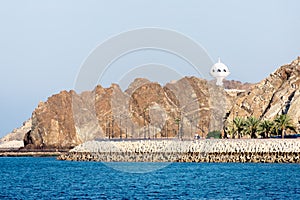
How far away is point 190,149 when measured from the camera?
10862 cm

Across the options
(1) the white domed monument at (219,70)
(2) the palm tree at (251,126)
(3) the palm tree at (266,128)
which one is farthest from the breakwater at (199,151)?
(1) the white domed monument at (219,70)

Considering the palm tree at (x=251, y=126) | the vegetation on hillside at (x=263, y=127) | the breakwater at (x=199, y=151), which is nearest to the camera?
the breakwater at (x=199, y=151)

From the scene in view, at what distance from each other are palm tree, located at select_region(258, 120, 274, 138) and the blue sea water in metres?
31.1

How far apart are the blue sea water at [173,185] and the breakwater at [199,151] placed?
29.6 ft

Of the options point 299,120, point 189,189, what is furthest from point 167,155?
point 189,189

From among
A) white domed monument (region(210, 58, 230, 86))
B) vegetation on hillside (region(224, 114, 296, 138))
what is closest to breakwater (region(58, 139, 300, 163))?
vegetation on hillside (region(224, 114, 296, 138))

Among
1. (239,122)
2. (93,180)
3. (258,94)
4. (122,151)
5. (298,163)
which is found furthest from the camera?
(258,94)

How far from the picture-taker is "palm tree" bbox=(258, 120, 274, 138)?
12044 centimetres

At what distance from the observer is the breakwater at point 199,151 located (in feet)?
323

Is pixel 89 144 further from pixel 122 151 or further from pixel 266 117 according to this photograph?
pixel 266 117

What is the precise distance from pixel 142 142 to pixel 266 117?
38381 millimetres

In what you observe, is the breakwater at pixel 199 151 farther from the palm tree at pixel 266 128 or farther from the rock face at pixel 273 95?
the rock face at pixel 273 95

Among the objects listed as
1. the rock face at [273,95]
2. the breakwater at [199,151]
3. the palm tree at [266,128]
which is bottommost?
the breakwater at [199,151]

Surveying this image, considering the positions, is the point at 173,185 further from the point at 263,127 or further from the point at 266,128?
the point at 263,127
